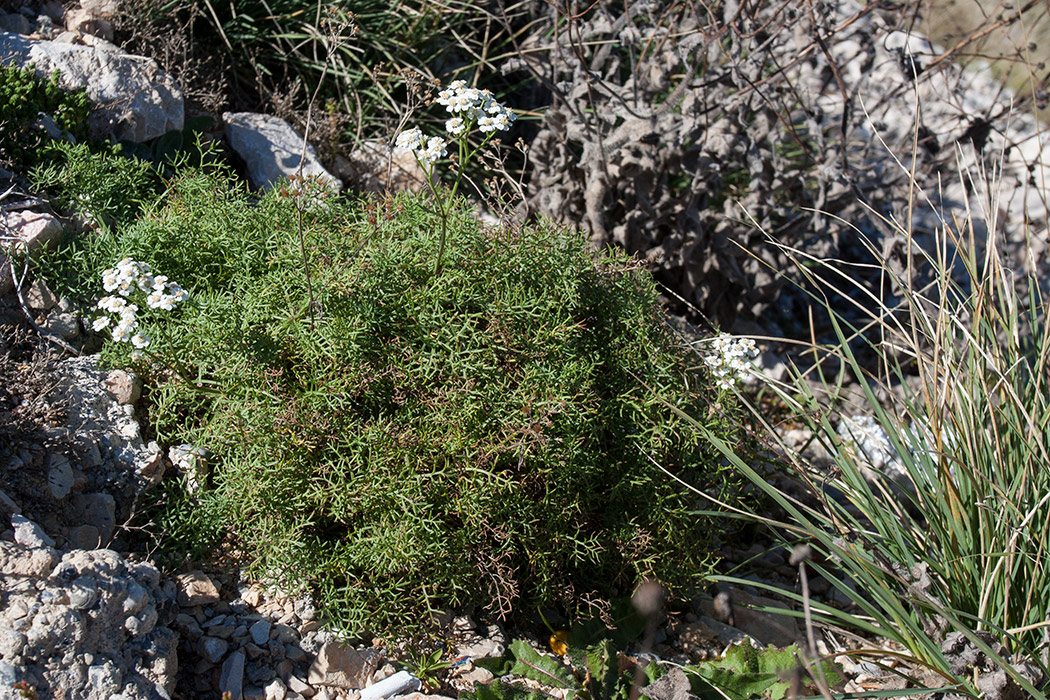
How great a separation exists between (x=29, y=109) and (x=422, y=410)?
2072 millimetres

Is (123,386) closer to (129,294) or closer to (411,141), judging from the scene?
(129,294)

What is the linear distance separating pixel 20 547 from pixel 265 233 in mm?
1290

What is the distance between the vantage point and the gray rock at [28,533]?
231 cm

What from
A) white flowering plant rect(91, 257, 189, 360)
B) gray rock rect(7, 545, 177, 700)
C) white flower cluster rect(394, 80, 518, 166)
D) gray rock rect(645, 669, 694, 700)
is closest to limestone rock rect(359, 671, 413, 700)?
gray rock rect(7, 545, 177, 700)

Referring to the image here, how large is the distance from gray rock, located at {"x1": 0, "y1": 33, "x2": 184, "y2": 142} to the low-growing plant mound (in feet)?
3.31

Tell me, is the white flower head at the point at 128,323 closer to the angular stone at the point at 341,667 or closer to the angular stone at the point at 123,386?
the angular stone at the point at 123,386

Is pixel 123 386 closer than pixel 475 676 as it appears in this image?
No

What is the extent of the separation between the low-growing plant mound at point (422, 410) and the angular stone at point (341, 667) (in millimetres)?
94

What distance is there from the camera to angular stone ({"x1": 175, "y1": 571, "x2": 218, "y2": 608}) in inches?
103

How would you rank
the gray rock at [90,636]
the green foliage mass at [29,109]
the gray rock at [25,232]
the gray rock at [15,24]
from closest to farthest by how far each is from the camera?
the gray rock at [90,636], the gray rock at [25,232], the green foliage mass at [29,109], the gray rock at [15,24]

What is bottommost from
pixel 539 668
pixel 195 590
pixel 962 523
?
pixel 195 590

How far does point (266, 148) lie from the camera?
14.2ft

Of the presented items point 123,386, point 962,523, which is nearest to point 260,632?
point 123,386

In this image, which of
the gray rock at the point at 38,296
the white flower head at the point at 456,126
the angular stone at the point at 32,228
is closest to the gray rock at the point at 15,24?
the angular stone at the point at 32,228
